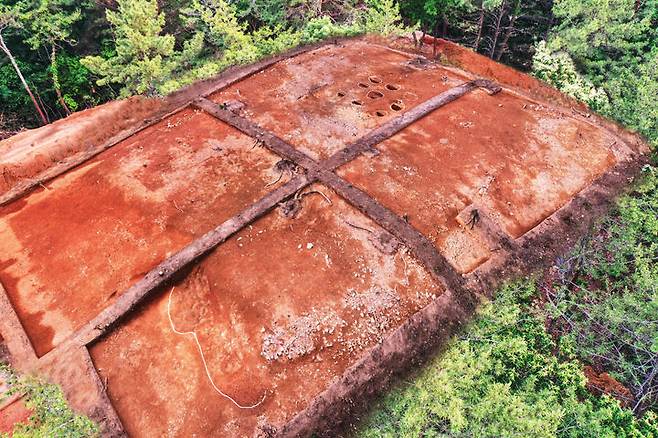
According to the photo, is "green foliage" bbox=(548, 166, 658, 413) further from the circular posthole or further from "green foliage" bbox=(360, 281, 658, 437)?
the circular posthole

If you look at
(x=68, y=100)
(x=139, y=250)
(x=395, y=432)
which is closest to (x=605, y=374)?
(x=395, y=432)

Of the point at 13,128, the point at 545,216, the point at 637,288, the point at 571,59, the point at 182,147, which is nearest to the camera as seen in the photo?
the point at 637,288

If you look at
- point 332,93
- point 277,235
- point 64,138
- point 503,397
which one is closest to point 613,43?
point 332,93

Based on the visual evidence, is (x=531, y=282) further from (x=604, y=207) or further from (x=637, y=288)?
(x=604, y=207)

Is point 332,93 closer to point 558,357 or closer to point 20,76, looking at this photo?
point 558,357

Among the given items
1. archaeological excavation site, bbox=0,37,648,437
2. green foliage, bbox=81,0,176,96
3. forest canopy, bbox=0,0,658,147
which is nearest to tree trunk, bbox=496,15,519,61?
forest canopy, bbox=0,0,658,147

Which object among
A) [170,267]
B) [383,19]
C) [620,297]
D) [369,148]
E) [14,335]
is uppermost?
[383,19]

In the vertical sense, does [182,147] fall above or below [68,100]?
above
